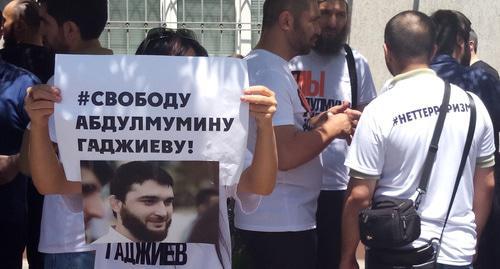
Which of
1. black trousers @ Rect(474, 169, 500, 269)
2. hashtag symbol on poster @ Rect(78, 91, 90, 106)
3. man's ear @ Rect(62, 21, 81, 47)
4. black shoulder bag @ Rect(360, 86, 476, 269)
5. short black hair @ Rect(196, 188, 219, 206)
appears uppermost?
man's ear @ Rect(62, 21, 81, 47)

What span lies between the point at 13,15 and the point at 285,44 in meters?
1.94

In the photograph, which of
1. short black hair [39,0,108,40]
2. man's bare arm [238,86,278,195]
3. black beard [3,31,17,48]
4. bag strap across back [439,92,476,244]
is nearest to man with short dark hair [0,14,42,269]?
short black hair [39,0,108,40]

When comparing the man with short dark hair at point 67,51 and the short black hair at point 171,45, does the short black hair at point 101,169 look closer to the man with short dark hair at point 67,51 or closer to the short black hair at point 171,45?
the man with short dark hair at point 67,51

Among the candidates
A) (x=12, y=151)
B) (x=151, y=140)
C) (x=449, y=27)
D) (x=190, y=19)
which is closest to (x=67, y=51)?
(x=12, y=151)

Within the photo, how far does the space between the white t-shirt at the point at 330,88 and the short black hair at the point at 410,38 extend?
0.70 meters

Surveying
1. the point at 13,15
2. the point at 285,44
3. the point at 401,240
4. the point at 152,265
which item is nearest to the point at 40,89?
the point at 152,265

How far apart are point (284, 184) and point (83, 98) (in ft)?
4.30

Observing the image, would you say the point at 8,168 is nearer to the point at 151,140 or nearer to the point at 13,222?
the point at 13,222

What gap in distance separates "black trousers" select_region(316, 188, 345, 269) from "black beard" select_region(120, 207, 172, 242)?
1.75 m

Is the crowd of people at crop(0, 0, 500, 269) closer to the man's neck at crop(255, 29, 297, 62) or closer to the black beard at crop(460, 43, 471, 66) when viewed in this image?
the man's neck at crop(255, 29, 297, 62)

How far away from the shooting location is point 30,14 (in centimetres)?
468

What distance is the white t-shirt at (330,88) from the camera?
14.0 ft

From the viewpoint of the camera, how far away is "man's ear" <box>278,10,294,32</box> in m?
3.59

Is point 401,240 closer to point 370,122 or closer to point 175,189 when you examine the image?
point 370,122
